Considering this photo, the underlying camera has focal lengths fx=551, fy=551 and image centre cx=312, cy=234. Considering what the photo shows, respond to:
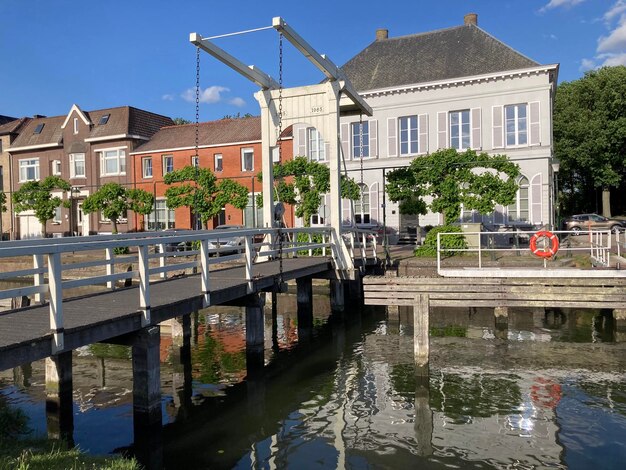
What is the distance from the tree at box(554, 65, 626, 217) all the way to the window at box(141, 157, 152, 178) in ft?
105

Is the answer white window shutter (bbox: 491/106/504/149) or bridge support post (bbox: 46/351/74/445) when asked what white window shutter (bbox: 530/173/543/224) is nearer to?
white window shutter (bbox: 491/106/504/149)

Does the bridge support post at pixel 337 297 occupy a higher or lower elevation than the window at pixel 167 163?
lower

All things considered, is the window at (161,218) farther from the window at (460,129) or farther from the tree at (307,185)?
the window at (460,129)

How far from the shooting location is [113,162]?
3862 cm

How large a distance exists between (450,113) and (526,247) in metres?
8.99

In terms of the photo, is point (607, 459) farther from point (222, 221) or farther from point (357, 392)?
point (222, 221)

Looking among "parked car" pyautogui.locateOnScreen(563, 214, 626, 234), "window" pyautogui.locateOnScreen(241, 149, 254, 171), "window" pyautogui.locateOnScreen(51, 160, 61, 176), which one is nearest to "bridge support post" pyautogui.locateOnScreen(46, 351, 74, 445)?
"window" pyautogui.locateOnScreen(241, 149, 254, 171)

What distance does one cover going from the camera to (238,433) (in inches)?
337

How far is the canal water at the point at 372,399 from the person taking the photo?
766 centimetres

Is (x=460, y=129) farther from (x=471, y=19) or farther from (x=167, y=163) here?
(x=167, y=163)

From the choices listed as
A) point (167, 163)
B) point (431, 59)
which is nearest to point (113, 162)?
point (167, 163)

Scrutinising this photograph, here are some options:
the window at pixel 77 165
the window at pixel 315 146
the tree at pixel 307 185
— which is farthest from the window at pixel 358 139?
the window at pixel 77 165

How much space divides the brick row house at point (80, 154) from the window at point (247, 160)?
8536mm

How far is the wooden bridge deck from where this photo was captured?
625 cm
